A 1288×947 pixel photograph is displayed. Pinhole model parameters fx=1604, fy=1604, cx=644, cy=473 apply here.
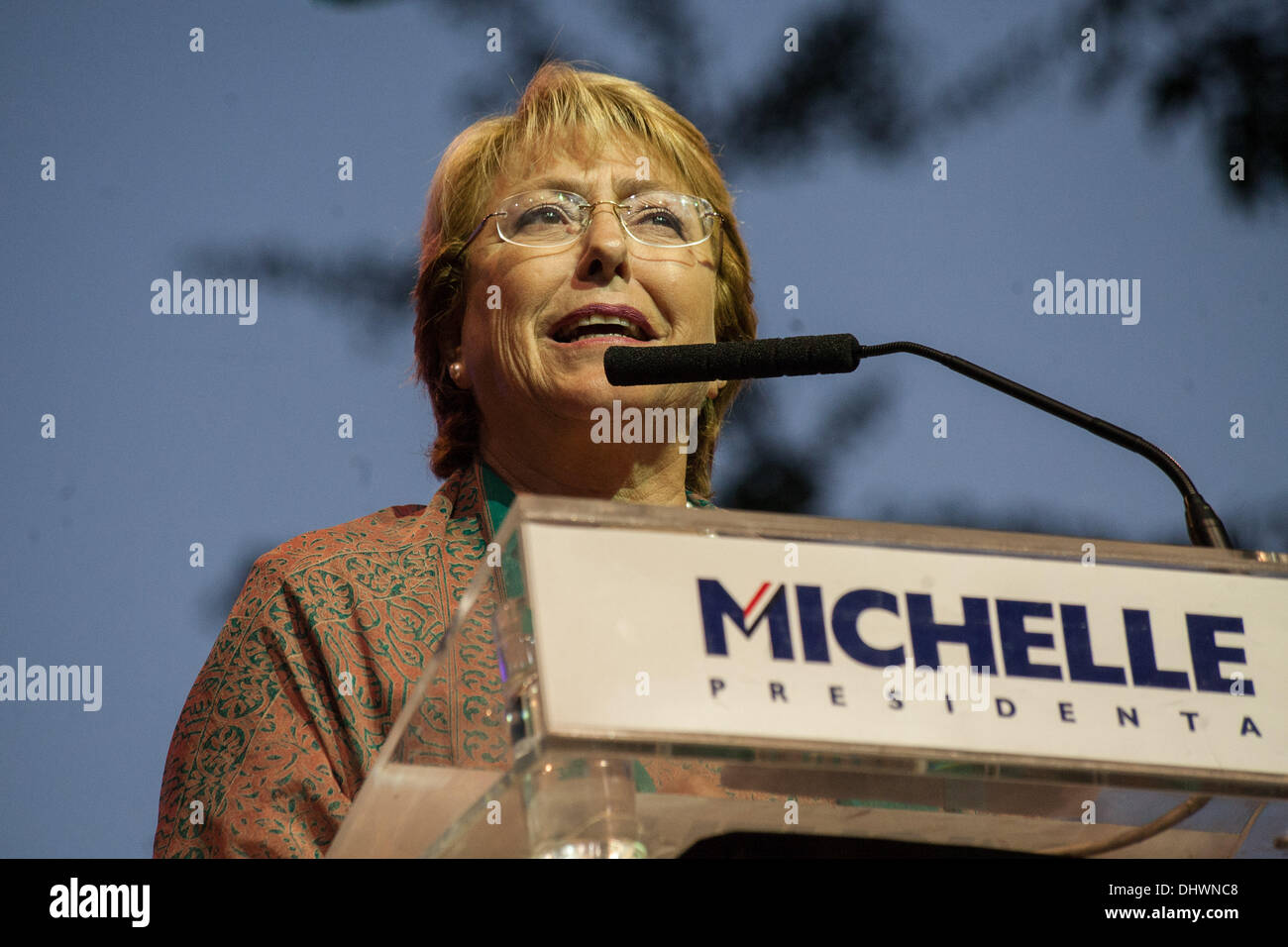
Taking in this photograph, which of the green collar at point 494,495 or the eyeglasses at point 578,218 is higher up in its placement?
the eyeglasses at point 578,218

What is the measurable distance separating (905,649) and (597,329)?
44.5 inches

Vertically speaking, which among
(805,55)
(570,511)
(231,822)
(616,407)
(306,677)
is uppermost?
(805,55)

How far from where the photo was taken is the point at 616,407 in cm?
201

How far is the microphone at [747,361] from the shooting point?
1.32 meters

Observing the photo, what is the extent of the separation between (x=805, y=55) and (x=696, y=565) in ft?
8.12

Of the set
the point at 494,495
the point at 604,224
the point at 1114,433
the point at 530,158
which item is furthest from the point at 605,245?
the point at 1114,433

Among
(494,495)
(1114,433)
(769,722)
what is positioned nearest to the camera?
(769,722)

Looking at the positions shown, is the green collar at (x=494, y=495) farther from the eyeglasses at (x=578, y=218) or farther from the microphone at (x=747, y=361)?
the microphone at (x=747, y=361)

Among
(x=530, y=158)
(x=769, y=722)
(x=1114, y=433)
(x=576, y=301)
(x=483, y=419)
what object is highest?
(x=530, y=158)

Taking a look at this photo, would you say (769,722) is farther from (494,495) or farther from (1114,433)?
(494,495)

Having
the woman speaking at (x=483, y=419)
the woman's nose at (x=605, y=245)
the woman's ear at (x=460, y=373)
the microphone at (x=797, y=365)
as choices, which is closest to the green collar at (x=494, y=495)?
the woman speaking at (x=483, y=419)

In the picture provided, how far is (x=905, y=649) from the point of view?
0.96 meters
